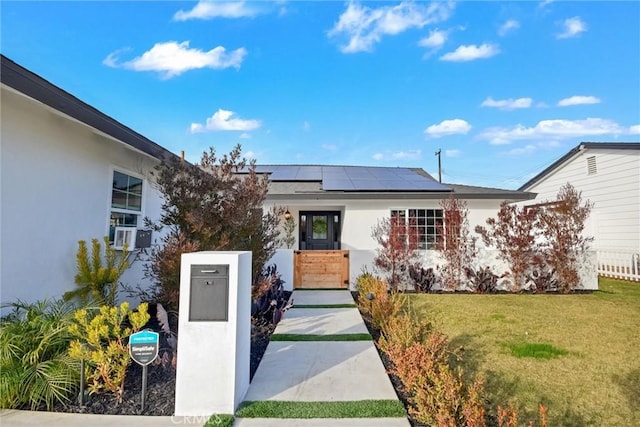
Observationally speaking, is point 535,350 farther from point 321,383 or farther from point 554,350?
point 321,383

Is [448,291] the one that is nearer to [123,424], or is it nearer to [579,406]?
[579,406]

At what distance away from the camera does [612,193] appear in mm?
12859

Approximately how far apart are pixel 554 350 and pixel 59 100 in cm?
737

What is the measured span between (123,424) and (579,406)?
431cm

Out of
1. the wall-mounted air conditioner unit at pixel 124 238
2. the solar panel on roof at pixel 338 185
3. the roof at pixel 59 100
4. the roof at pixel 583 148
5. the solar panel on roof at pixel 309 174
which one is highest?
the roof at pixel 583 148

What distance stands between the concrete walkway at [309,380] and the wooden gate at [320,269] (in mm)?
3086

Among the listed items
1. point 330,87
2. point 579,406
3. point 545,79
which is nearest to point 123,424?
point 579,406

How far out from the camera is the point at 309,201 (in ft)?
34.2

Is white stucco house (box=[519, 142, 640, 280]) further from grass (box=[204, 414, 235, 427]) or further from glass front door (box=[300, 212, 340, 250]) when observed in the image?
grass (box=[204, 414, 235, 427])

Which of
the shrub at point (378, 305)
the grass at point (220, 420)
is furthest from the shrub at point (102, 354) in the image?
the shrub at point (378, 305)

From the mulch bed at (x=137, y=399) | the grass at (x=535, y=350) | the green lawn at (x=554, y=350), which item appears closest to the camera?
the mulch bed at (x=137, y=399)

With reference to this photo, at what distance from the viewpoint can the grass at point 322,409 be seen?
2830 mm

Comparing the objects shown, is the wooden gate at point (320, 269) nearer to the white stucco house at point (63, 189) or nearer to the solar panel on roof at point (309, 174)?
the white stucco house at point (63, 189)

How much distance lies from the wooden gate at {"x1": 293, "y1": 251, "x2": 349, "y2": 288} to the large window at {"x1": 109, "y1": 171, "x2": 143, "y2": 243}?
428 cm
